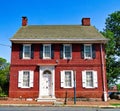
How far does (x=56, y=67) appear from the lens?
25.6 metres

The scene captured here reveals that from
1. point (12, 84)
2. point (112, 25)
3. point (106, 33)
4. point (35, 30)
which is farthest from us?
point (112, 25)

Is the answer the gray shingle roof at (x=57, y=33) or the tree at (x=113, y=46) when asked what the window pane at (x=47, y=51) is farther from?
the tree at (x=113, y=46)

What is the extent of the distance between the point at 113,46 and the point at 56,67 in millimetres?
16739

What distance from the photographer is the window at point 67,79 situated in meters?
25.2

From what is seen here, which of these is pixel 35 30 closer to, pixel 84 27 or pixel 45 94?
pixel 84 27

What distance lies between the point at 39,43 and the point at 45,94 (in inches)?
223

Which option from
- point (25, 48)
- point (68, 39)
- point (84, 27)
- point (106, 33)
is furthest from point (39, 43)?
point (106, 33)

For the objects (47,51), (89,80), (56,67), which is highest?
(47,51)

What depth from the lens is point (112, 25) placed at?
138 feet

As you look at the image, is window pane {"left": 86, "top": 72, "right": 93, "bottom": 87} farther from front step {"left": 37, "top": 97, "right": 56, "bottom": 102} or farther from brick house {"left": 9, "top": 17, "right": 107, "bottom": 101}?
front step {"left": 37, "top": 97, "right": 56, "bottom": 102}

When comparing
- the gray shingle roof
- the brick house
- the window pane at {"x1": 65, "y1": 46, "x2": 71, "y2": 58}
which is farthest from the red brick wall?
the gray shingle roof

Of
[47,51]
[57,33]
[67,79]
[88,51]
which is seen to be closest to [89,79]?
[67,79]

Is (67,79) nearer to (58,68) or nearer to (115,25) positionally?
(58,68)

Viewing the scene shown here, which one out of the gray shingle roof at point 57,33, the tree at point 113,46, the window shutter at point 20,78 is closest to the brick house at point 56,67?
the window shutter at point 20,78
